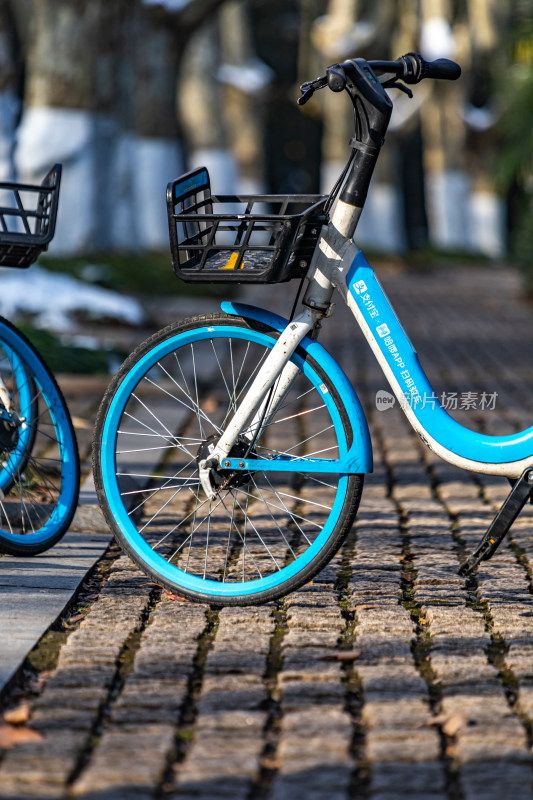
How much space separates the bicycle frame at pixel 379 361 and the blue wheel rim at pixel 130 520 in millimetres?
69

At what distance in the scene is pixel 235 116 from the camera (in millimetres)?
31953

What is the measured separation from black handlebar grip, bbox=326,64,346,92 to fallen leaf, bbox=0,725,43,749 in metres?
1.89

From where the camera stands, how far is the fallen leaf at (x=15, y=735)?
279 centimetres

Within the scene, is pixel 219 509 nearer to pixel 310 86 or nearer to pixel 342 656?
pixel 342 656

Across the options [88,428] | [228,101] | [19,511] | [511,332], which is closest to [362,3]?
[228,101]

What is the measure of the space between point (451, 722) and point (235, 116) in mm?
30061

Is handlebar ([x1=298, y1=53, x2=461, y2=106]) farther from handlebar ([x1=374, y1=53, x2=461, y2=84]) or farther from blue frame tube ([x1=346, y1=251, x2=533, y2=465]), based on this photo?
blue frame tube ([x1=346, y1=251, x2=533, y2=465])

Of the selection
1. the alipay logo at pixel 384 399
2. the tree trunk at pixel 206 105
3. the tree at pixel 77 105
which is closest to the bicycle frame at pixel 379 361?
the alipay logo at pixel 384 399

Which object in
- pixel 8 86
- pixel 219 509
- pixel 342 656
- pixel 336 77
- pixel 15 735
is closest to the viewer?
pixel 15 735

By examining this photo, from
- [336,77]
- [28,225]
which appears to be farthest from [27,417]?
[336,77]

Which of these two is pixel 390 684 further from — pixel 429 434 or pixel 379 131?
pixel 379 131

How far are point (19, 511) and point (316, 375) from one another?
1358mm

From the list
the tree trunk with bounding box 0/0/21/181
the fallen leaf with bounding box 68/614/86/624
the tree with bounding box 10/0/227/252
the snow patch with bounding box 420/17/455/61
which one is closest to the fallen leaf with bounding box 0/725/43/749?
the fallen leaf with bounding box 68/614/86/624

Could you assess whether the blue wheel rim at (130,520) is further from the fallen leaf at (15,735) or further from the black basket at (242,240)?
the fallen leaf at (15,735)
